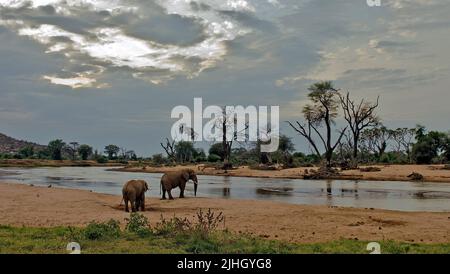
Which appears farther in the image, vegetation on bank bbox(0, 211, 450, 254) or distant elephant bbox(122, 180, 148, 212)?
distant elephant bbox(122, 180, 148, 212)

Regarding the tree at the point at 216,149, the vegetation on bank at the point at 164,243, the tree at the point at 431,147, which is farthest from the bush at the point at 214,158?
the vegetation on bank at the point at 164,243

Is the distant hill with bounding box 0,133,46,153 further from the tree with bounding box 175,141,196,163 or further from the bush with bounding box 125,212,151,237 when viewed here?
the bush with bounding box 125,212,151,237

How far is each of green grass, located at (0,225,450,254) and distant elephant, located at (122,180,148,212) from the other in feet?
21.0

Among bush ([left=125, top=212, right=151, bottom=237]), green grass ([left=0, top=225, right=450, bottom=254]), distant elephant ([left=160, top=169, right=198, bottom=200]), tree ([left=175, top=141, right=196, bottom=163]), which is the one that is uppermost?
tree ([left=175, top=141, right=196, bottom=163])

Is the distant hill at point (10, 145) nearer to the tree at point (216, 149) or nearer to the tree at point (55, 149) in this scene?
the tree at point (55, 149)

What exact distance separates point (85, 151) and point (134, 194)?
Result: 13588cm

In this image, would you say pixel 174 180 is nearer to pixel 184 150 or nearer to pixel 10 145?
pixel 184 150

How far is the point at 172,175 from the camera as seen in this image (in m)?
24.5

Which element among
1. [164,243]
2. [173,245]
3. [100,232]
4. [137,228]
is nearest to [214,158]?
[137,228]

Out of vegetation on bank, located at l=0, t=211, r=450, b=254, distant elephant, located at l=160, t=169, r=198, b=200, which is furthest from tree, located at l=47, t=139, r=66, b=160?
vegetation on bank, located at l=0, t=211, r=450, b=254

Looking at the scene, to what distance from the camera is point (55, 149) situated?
456 feet

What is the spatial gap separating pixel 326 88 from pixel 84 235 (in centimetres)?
5185

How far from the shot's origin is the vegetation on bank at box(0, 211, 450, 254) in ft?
29.3
